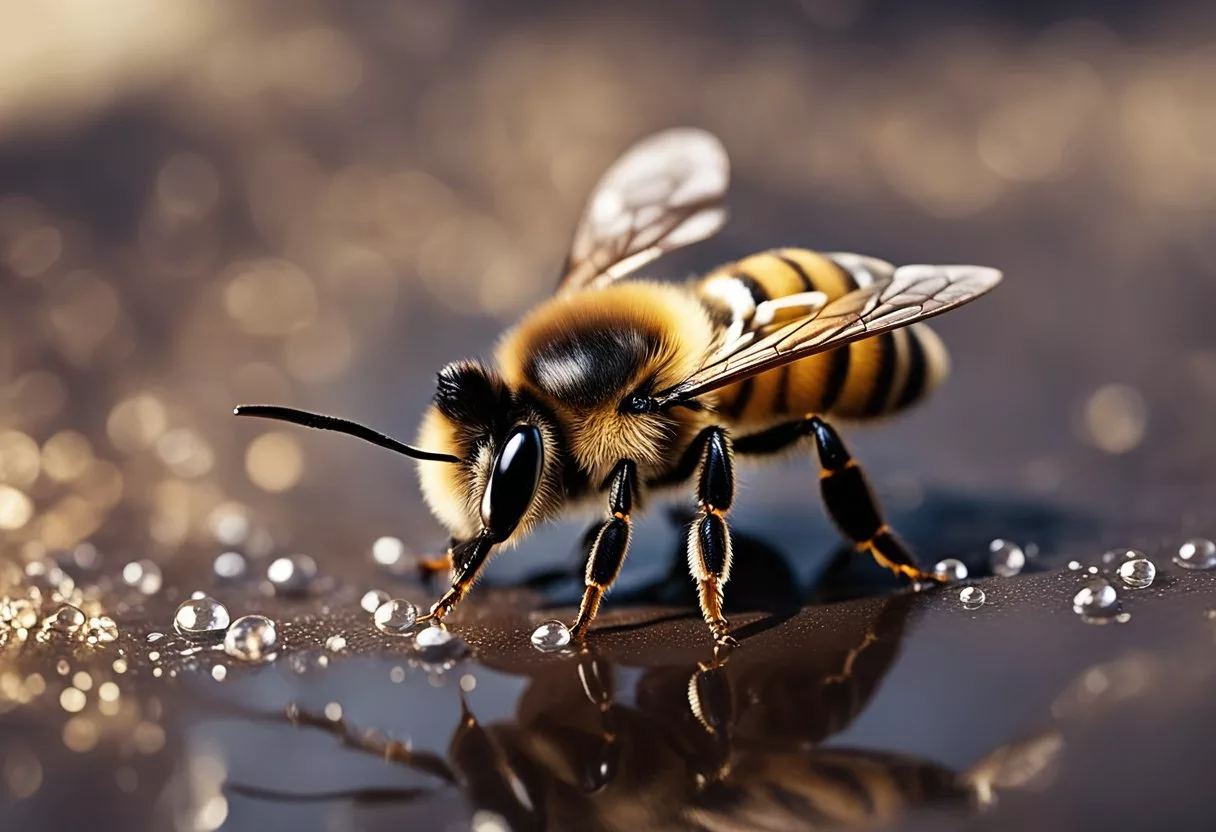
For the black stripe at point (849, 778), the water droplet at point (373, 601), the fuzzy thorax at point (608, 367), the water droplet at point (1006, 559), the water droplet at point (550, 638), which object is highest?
the fuzzy thorax at point (608, 367)

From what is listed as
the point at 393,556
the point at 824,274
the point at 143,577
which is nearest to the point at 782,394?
the point at 824,274

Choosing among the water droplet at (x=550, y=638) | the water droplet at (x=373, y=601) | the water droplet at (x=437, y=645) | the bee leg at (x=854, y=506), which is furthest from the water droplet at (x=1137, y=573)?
the water droplet at (x=373, y=601)

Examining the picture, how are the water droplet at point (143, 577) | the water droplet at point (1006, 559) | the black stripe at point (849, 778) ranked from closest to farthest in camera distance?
the black stripe at point (849, 778) < the water droplet at point (1006, 559) < the water droplet at point (143, 577)

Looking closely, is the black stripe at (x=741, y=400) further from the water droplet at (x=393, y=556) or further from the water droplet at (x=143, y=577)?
the water droplet at (x=143, y=577)

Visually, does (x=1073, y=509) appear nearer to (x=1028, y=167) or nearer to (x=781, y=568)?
(x=781, y=568)

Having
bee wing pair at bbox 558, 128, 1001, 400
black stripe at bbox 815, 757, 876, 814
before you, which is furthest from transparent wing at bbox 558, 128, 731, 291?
black stripe at bbox 815, 757, 876, 814
